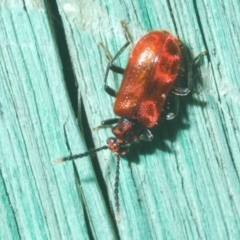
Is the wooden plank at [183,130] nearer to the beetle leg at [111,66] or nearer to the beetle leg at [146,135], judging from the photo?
the beetle leg at [111,66]

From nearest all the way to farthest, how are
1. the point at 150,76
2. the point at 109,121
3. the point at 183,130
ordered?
the point at 183,130, the point at 109,121, the point at 150,76

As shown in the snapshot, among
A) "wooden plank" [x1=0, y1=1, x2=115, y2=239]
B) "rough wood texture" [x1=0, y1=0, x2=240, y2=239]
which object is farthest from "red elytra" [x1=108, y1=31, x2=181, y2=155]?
"wooden plank" [x1=0, y1=1, x2=115, y2=239]

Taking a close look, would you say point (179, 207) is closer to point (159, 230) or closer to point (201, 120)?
point (159, 230)

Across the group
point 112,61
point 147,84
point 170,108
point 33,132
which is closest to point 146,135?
point 170,108

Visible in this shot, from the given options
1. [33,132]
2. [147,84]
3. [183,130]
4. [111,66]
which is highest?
[111,66]

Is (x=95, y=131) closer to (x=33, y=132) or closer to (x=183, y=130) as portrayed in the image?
(x=33, y=132)

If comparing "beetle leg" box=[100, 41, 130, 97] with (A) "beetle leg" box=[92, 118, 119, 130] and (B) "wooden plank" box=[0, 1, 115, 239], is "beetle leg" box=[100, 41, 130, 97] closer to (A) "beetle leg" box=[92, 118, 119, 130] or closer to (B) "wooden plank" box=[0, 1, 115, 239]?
(A) "beetle leg" box=[92, 118, 119, 130]

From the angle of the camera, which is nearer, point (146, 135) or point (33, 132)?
point (33, 132)
